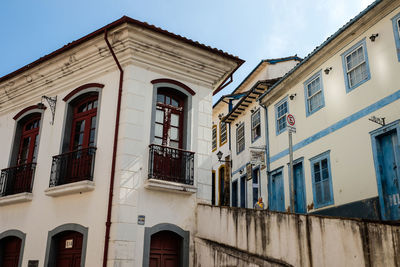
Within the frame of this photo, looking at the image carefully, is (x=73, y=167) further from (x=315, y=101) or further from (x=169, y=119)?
(x=315, y=101)

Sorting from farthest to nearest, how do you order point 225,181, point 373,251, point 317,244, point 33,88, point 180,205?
point 225,181
point 33,88
point 180,205
point 317,244
point 373,251

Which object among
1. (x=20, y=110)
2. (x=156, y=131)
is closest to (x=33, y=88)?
(x=20, y=110)

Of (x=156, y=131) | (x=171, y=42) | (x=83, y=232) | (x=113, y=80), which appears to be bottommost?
(x=83, y=232)

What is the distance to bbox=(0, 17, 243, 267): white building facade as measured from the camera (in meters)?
9.45

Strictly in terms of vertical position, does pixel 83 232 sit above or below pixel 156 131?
below

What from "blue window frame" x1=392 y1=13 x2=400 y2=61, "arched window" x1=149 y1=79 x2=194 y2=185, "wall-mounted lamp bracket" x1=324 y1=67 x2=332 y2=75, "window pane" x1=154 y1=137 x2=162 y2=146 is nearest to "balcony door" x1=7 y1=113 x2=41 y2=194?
"window pane" x1=154 y1=137 x2=162 y2=146

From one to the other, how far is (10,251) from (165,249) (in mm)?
4896

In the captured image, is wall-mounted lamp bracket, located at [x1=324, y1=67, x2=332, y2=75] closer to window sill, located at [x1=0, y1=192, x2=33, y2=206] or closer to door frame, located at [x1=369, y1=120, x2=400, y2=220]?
door frame, located at [x1=369, y1=120, x2=400, y2=220]

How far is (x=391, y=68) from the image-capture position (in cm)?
1050

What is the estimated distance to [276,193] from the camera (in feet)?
51.5

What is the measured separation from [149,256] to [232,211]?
219 cm

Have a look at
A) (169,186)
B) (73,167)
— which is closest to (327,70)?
(169,186)

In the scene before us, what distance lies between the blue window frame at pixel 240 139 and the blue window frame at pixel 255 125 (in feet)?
4.01

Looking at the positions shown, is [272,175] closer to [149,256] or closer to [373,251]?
[149,256]
